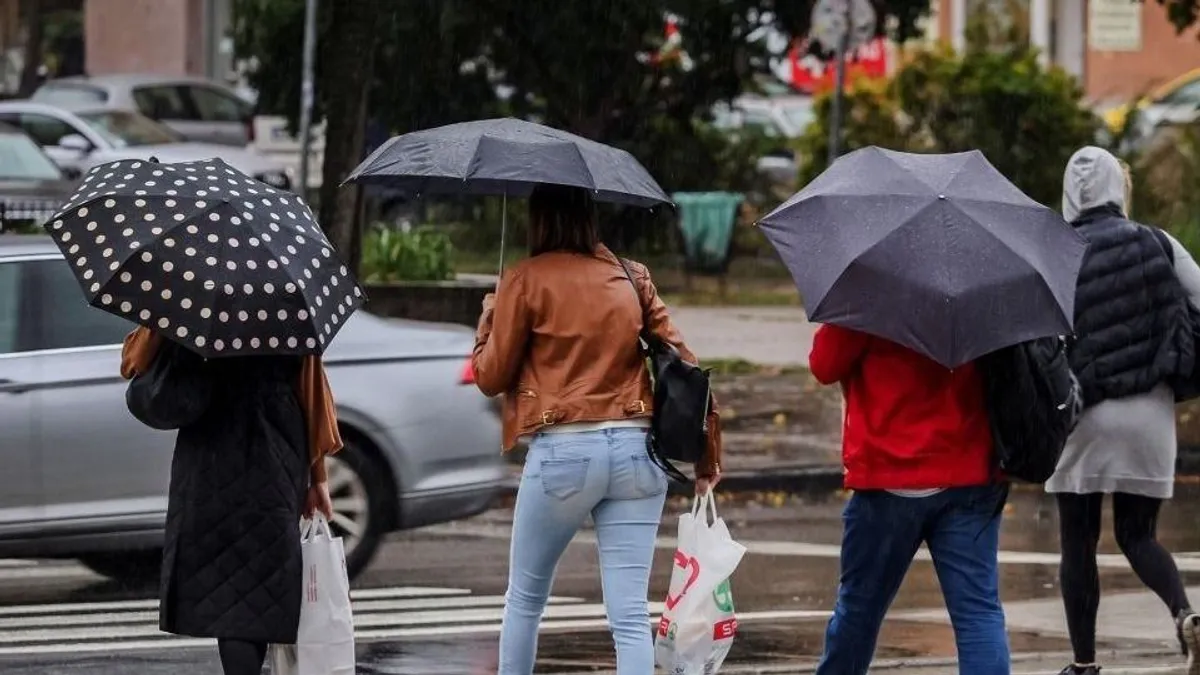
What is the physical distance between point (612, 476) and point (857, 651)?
81cm

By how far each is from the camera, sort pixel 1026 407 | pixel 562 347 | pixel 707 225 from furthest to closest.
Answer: pixel 707 225
pixel 562 347
pixel 1026 407

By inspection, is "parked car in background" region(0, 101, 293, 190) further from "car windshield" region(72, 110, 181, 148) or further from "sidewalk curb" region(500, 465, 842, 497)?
"sidewalk curb" region(500, 465, 842, 497)

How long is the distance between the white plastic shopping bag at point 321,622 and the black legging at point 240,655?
6 centimetres

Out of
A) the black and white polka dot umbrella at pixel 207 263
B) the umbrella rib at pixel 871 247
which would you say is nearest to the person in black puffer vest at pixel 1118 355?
the umbrella rib at pixel 871 247

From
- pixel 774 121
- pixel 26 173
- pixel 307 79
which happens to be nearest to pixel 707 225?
pixel 307 79

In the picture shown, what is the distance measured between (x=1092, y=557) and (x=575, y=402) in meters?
2.44

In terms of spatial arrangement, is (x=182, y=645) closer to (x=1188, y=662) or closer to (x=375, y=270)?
(x=1188, y=662)

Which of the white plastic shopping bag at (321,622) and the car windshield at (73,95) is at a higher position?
the car windshield at (73,95)

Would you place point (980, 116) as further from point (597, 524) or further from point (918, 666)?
point (597, 524)

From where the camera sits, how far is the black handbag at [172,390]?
5.79m

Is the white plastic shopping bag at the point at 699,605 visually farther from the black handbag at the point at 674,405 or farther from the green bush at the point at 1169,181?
the green bush at the point at 1169,181

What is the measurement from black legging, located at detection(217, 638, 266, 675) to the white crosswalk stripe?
8.31ft

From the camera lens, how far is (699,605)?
6.30 meters

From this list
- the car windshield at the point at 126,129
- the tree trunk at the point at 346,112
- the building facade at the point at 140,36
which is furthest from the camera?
the building facade at the point at 140,36
